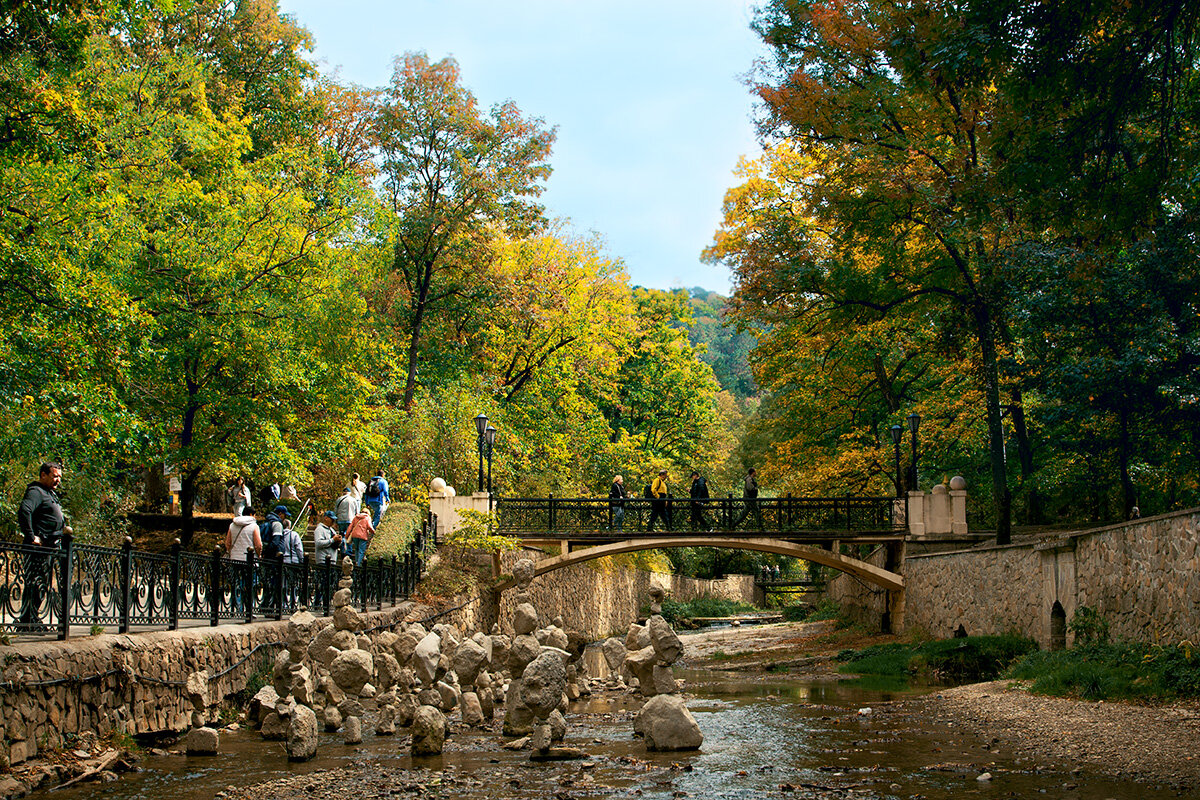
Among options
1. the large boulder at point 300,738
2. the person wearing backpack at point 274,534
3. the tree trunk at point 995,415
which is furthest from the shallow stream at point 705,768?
the tree trunk at point 995,415

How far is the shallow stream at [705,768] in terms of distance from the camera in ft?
23.8

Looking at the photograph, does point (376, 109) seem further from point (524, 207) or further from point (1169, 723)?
point (1169, 723)

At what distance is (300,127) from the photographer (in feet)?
90.0

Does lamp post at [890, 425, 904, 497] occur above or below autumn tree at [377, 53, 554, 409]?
below

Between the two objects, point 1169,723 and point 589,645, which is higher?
point 1169,723

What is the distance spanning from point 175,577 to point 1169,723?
928 centimetres

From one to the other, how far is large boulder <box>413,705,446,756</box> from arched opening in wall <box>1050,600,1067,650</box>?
994cm

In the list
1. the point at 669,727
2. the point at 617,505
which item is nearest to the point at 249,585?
the point at 669,727

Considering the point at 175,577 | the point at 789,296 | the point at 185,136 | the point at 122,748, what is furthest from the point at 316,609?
the point at 789,296

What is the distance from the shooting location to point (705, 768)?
849 cm

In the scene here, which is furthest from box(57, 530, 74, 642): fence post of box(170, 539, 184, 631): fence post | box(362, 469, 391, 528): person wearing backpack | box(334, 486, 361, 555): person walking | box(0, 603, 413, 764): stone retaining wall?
box(362, 469, 391, 528): person wearing backpack

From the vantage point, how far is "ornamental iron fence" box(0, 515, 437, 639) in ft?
25.8

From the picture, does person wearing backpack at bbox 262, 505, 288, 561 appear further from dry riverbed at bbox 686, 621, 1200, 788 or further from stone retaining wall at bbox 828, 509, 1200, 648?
stone retaining wall at bbox 828, 509, 1200, 648

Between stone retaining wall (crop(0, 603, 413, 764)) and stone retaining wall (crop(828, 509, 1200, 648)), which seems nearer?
stone retaining wall (crop(0, 603, 413, 764))
